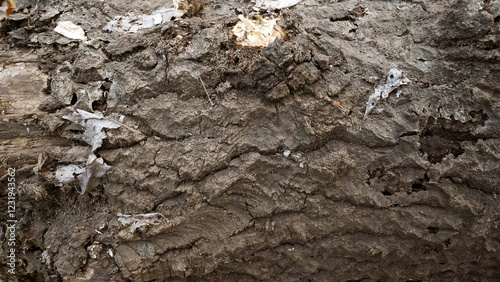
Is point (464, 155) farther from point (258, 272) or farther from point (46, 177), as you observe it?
point (46, 177)

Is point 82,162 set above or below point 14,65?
below

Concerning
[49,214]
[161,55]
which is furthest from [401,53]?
[49,214]

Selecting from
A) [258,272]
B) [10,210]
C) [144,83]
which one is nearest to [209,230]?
[258,272]

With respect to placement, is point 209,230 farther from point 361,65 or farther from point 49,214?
point 361,65

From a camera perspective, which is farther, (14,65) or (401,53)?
(14,65)

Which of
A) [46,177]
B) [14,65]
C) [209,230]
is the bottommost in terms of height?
[209,230]

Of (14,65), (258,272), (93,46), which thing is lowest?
(258,272)
